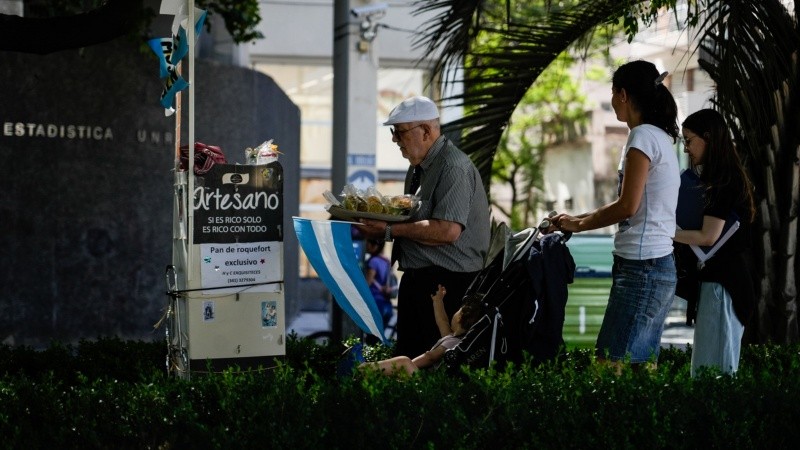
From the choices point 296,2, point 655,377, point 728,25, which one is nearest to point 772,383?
point 655,377

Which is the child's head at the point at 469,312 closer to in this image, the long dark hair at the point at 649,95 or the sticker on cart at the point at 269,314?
the sticker on cart at the point at 269,314

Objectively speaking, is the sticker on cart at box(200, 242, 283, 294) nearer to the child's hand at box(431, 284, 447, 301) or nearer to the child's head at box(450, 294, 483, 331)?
the child's hand at box(431, 284, 447, 301)

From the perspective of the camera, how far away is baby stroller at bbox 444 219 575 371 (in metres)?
5.61

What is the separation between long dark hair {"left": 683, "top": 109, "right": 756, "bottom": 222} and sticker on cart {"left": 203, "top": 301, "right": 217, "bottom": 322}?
Answer: 2350 mm

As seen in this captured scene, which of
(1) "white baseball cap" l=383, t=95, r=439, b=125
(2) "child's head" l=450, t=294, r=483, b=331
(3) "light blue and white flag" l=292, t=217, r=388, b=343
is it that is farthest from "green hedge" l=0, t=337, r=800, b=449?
(1) "white baseball cap" l=383, t=95, r=439, b=125

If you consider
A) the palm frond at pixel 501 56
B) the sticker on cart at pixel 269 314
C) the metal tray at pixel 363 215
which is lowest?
the sticker on cart at pixel 269 314

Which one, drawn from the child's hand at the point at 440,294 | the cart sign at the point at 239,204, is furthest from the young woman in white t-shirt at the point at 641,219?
the cart sign at the point at 239,204

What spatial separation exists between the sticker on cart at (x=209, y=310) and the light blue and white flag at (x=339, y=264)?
504 mm

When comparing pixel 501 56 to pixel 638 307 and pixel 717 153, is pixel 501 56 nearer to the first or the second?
pixel 717 153

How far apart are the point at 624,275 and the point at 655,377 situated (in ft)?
1.80

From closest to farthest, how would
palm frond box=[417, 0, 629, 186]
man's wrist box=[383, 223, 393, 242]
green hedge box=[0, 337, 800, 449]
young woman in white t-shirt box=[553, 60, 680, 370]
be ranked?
1. green hedge box=[0, 337, 800, 449]
2. young woman in white t-shirt box=[553, 60, 680, 370]
3. man's wrist box=[383, 223, 393, 242]
4. palm frond box=[417, 0, 629, 186]

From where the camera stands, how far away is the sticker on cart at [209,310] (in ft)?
19.9

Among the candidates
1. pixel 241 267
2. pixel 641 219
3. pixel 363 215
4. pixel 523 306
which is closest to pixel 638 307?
pixel 641 219

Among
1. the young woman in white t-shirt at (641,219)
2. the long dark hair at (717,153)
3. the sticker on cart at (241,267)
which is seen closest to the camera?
the young woman in white t-shirt at (641,219)
